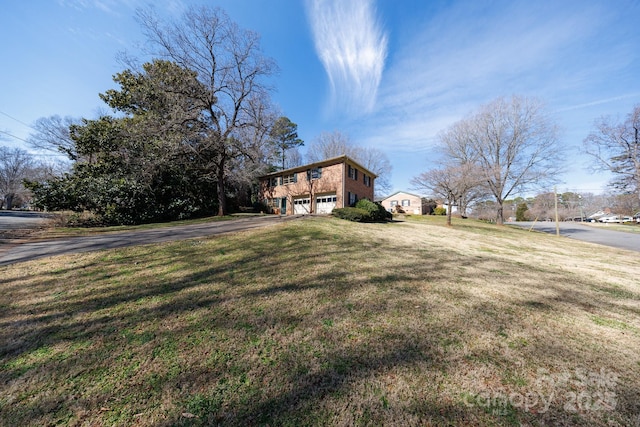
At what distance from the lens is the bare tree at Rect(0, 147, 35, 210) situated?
34469 millimetres

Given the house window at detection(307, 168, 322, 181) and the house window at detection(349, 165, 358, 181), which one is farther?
the house window at detection(307, 168, 322, 181)

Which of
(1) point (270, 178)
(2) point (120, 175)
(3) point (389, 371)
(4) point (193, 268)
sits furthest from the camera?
(1) point (270, 178)

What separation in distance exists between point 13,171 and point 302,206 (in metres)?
51.2

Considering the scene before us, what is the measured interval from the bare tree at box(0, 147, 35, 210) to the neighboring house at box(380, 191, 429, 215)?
60.7 m

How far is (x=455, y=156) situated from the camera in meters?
26.9

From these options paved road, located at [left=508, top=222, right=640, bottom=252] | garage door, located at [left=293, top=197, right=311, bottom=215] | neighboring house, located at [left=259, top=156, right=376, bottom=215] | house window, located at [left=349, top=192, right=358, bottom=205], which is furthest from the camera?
garage door, located at [left=293, top=197, right=311, bottom=215]

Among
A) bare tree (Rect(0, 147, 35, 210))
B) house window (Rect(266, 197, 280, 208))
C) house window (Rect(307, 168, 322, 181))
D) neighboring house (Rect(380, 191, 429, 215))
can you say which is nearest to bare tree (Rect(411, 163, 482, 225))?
house window (Rect(307, 168, 322, 181))

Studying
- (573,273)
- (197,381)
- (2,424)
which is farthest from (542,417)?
(573,273)

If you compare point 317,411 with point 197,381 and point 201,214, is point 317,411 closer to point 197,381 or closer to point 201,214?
point 197,381

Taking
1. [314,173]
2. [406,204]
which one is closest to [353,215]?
[314,173]

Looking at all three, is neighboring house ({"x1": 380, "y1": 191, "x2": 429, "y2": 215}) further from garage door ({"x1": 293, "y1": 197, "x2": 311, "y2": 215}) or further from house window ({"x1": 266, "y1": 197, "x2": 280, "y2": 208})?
house window ({"x1": 266, "y1": 197, "x2": 280, "y2": 208})

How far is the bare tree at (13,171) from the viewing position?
34.5 m

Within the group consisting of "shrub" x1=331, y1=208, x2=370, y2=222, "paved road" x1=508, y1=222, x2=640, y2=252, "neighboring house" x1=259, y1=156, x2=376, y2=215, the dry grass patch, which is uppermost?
"neighboring house" x1=259, y1=156, x2=376, y2=215

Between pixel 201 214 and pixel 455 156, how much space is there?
94.7ft
